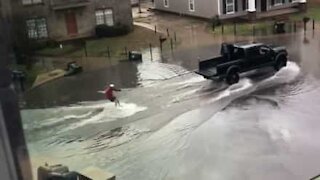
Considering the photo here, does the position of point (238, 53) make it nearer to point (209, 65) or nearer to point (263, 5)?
point (209, 65)

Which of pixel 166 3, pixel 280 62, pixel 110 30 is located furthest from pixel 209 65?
Answer: pixel 166 3

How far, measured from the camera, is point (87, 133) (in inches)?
112

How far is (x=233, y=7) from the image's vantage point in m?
6.24

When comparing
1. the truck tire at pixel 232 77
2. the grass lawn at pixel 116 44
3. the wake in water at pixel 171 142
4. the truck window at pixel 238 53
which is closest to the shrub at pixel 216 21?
the grass lawn at pixel 116 44

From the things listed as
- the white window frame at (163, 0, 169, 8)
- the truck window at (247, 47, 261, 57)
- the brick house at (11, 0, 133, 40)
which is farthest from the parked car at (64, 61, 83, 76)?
the white window frame at (163, 0, 169, 8)

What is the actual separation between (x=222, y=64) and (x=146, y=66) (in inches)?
28.8

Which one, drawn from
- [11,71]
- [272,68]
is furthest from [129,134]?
[11,71]

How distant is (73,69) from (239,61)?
1.46m

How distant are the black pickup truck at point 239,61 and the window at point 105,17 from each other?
40.1 inches

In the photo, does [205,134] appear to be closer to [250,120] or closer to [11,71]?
[250,120]

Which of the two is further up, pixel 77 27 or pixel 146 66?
pixel 77 27

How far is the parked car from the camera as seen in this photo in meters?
3.24

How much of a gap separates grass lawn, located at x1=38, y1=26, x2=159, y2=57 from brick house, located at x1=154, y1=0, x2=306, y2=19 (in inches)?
61.4

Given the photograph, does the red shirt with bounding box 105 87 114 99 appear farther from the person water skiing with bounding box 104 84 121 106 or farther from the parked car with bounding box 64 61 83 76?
the parked car with bounding box 64 61 83 76
